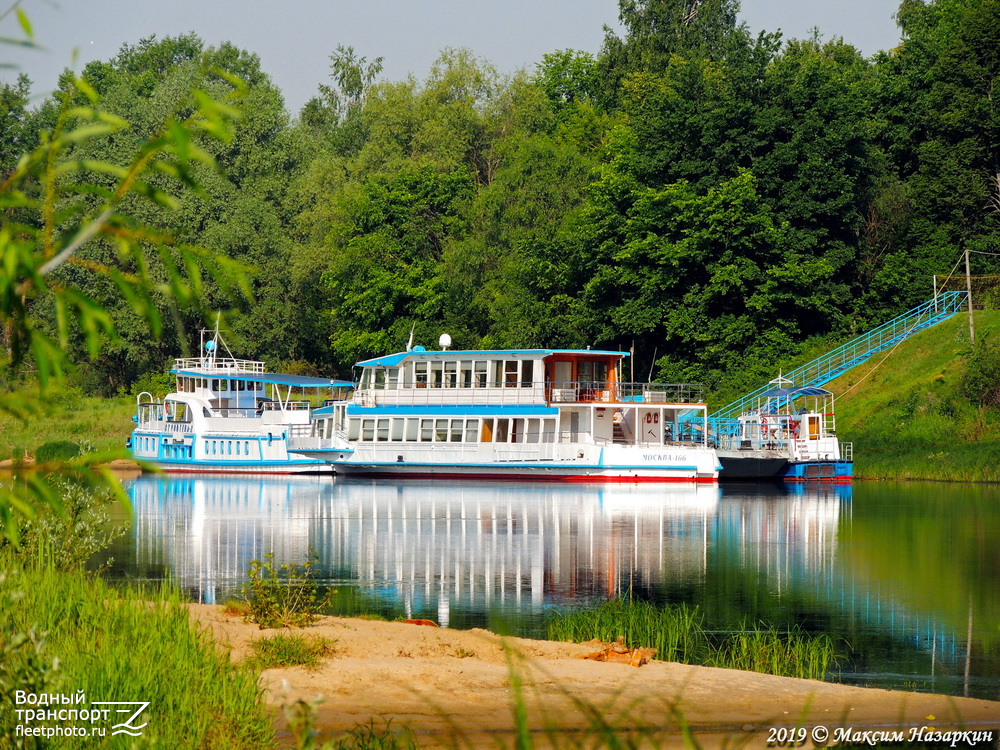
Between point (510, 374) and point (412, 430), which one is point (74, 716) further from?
point (412, 430)

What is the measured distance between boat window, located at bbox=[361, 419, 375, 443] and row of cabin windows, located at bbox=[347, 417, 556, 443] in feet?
0.56

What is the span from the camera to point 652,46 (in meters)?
78.2

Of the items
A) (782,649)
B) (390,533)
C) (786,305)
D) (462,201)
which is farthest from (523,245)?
(782,649)

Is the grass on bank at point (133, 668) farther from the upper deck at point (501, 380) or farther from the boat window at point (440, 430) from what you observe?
the boat window at point (440, 430)

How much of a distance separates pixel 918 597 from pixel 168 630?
13660 mm

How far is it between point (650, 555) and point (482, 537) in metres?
4.85

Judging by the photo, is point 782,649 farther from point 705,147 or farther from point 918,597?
point 705,147

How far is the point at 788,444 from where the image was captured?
47500mm

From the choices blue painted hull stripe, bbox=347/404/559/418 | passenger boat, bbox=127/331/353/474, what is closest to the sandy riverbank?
blue painted hull stripe, bbox=347/404/559/418

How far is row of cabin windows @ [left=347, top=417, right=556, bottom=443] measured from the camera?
49.7 meters

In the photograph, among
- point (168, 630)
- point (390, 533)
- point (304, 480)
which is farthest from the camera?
point (304, 480)

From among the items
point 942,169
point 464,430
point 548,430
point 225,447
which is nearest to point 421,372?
point 464,430

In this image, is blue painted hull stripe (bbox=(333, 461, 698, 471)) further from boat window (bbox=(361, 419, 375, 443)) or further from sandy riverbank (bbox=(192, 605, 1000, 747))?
sandy riverbank (bbox=(192, 605, 1000, 747))

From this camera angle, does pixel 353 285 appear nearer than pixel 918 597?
No
